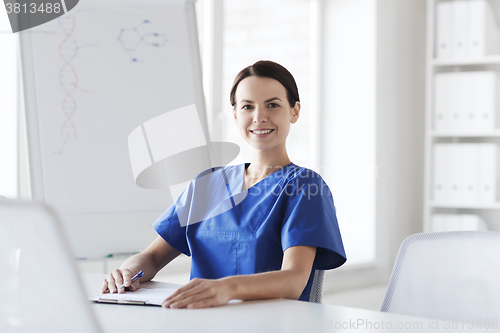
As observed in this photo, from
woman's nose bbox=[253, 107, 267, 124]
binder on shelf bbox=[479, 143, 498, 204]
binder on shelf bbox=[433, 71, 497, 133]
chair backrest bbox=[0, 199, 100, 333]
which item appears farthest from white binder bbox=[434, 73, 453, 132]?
chair backrest bbox=[0, 199, 100, 333]

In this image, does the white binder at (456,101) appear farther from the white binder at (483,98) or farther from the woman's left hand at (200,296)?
the woman's left hand at (200,296)

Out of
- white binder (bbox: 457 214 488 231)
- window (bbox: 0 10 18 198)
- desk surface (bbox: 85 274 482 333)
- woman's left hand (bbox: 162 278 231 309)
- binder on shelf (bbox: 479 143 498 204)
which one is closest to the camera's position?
desk surface (bbox: 85 274 482 333)

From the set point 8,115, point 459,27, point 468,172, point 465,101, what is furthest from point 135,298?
point 459,27

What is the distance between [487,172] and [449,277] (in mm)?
2074

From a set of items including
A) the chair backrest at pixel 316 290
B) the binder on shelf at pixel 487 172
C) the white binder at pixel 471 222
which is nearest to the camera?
the chair backrest at pixel 316 290

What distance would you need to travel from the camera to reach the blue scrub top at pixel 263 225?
110 cm

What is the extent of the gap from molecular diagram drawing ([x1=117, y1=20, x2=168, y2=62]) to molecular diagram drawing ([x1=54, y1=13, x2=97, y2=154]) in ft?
0.51

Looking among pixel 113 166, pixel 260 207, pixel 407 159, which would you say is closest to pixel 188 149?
pixel 113 166

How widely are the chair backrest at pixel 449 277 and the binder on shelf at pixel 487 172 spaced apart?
202 cm

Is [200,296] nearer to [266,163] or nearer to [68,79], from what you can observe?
[266,163]

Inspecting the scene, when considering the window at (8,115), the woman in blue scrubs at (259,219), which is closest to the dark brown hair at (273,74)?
the woman in blue scrubs at (259,219)

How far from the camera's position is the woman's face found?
124cm

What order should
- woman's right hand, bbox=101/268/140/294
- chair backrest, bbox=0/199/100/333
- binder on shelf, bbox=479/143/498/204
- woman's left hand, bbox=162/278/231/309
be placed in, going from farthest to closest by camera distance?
binder on shelf, bbox=479/143/498/204 → woman's right hand, bbox=101/268/140/294 → woman's left hand, bbox=162/278/231/309 → chair backrest, bbox=0/199/100/333

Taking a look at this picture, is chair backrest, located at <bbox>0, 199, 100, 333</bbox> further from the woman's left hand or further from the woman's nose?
the woman's nose
